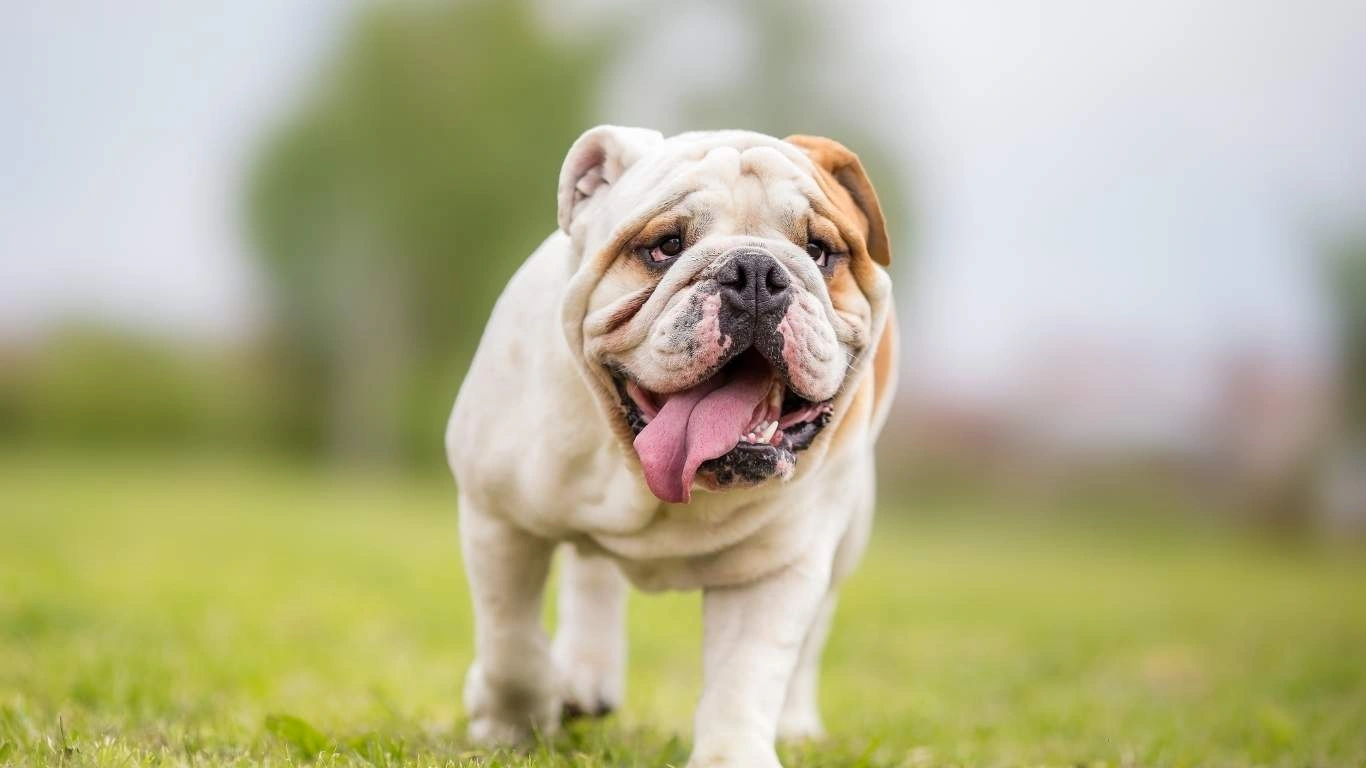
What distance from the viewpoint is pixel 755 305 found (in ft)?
9.43

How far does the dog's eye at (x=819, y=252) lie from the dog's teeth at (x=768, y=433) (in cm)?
38

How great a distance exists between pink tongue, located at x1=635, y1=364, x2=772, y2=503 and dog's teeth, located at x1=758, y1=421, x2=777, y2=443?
4 cm

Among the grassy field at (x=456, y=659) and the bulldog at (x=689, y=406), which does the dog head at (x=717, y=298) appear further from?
the grassy field at (x=456, y=659)

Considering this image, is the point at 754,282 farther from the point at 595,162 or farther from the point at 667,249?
the point at 595,162

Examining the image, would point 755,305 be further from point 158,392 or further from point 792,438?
point 158,392

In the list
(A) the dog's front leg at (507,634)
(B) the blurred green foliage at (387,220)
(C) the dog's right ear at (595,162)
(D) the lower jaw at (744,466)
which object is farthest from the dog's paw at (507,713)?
(B) the blurred green foliage at (387,220)

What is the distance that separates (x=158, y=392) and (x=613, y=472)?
2307cm

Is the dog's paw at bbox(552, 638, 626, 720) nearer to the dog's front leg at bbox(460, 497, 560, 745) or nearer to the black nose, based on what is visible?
the dog's front leg at bbox(460, 497, 560, 745)

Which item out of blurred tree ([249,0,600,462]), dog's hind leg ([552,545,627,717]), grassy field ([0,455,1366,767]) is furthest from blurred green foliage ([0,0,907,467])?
dog's hind leg ([552,545,627,717])

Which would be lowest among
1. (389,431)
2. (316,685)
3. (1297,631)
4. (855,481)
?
(389,431)

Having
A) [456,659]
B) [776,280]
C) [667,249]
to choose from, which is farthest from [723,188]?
[456,659]

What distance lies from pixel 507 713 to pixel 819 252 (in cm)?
159

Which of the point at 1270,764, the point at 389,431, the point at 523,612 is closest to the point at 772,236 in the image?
the point at 523,612

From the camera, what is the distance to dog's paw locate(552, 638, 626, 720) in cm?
407
